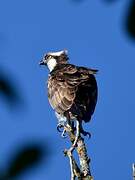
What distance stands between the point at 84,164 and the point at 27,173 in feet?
12.6

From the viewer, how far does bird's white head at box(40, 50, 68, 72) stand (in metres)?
10.3

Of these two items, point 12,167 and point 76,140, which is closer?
point 12,167

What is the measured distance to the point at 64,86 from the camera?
7789 millimetres

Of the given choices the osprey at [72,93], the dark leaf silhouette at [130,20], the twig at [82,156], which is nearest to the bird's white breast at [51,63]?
the osprey at [72,93]

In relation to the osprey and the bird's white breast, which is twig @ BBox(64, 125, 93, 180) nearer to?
the osprey

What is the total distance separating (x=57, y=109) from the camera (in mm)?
7594

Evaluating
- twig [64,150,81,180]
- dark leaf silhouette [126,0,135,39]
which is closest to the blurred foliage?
dark leaf silhouette [126,0,135,39]

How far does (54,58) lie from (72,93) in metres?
3.04

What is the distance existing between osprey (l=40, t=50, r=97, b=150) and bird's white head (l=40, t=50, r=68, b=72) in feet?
5.26

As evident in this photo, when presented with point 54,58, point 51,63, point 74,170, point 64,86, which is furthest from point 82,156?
point 54,58

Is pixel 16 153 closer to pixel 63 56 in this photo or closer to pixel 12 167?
pixel 12 167

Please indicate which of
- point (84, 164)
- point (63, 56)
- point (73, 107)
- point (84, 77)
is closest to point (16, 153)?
point (84, 164)

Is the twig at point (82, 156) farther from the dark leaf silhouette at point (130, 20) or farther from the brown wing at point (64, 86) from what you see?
the dark leaf silhouette at point (130, 20)

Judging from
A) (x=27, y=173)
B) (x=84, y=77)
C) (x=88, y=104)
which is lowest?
(x=27, y=173)
